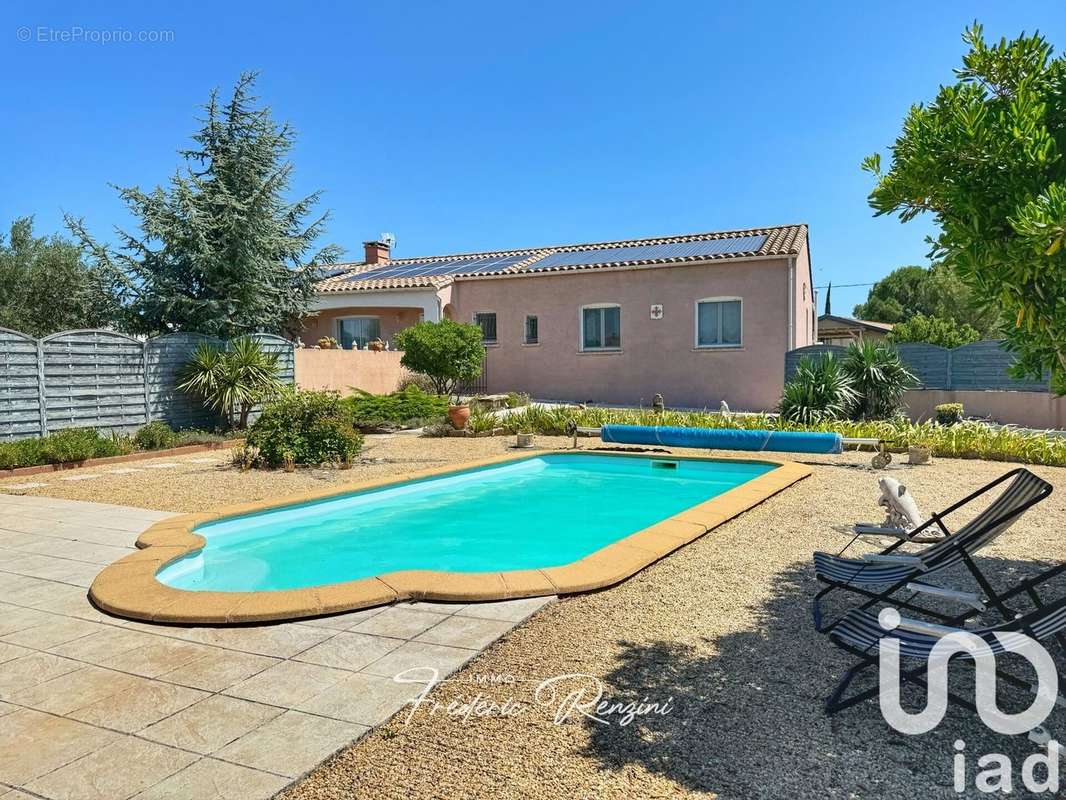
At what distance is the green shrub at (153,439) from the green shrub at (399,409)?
4300 millimetres

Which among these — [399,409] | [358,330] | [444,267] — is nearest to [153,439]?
[399,409]

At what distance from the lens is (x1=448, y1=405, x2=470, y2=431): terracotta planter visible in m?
16.2

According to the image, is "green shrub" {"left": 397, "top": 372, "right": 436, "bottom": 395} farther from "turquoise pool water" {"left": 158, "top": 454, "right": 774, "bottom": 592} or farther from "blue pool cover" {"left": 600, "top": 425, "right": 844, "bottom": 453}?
"turquoise pool water" {"left": 158, "top": 454, "right": 774, "bottom": 592}

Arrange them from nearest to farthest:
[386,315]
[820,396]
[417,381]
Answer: [820,396] < [417,381] < [386,315]

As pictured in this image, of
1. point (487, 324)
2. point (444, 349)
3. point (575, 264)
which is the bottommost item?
point (444, 349)

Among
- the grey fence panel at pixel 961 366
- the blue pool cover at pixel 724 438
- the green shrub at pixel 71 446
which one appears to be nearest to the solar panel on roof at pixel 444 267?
the blue pool cover at pixel 724 438

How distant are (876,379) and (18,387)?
56.8 ft

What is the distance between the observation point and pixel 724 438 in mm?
13148

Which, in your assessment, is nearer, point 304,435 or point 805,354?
point 304,435

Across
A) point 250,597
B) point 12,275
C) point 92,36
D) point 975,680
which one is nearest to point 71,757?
point 250,597

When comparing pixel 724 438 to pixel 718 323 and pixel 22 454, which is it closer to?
pixel 718 323

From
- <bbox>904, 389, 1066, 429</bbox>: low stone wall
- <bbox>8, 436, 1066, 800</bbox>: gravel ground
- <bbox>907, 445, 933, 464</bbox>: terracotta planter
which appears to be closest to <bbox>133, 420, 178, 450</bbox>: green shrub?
<bbox>8, 436, 1066, 800</bbox>: gravel ground

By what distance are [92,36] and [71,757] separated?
11.9 meters

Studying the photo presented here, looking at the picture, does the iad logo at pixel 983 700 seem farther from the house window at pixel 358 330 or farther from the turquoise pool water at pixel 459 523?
the house window at pixel 358 330
